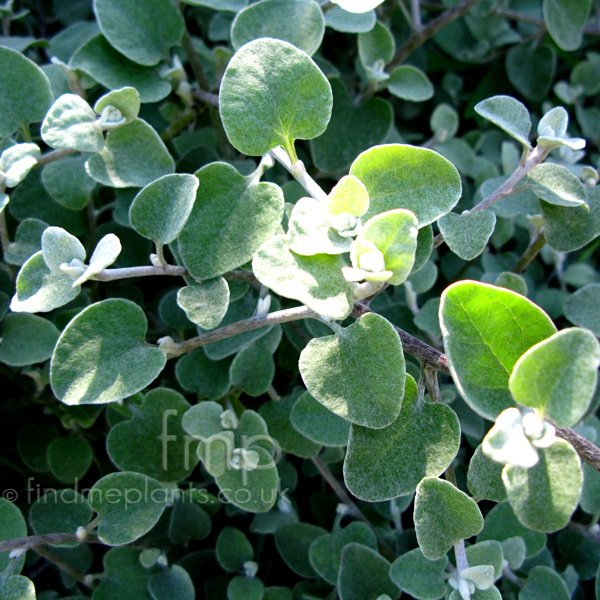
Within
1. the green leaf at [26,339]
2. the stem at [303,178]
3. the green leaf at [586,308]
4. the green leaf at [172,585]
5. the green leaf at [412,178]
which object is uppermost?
the green leaf at [412,178]

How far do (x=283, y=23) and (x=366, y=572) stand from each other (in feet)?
2.10

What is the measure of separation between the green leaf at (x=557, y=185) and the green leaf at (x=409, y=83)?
0.28 metres

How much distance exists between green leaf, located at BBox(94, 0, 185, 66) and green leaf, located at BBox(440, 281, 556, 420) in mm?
532

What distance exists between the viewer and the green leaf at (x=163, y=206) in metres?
0.58

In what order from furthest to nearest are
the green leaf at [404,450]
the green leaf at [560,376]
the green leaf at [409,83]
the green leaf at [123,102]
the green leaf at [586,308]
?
the green leaf at [409,83] → the green leaf at [586,308] → the green leaf at [123,102] → the green leaf at [404,450] → the green leaf at [560,376]

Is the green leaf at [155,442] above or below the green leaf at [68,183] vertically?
below

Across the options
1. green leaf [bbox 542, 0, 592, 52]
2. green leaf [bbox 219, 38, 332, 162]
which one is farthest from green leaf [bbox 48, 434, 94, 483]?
green leaf [bbox 542, 0, 592, 52]

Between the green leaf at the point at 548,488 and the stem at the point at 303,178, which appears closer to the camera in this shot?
the green leaf at the point at 548,488

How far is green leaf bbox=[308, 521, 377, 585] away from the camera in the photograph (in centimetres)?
75

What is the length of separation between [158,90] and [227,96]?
0.88 ft

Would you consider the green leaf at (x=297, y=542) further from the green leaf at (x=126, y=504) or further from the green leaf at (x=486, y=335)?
the green leaf at (x=486, y=335)

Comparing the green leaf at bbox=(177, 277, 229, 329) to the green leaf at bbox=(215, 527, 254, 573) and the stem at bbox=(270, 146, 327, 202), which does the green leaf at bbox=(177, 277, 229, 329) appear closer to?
the stem at bbox=(270, 146, 327, 202)

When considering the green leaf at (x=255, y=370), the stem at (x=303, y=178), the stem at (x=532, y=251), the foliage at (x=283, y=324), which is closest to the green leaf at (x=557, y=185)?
the foliage at (x=283, y=324)

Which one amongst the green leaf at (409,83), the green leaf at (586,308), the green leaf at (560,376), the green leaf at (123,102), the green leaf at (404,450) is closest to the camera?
the green leaf at (560,376)
